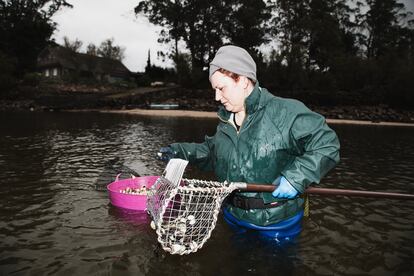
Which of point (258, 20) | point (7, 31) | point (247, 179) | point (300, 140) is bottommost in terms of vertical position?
point (247, 179)

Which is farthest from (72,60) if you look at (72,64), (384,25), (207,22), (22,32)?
(384,25)

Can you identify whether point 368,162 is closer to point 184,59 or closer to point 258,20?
point 184,59

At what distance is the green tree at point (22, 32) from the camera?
52.9m

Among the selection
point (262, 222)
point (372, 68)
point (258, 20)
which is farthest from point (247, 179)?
point (258, 20)

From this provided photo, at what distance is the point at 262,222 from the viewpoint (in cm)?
421

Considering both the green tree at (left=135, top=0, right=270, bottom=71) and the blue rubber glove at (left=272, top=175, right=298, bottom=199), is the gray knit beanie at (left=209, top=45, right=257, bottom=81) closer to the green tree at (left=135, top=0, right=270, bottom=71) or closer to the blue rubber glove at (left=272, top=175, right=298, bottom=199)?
the blue rubber glove at (left=272, top=175, right=298, bottom=199)

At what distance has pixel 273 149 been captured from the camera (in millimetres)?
3967

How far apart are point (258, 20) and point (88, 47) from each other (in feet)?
137

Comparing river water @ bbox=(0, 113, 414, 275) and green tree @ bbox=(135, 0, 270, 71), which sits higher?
green tree @ bbox=(135, 0, 270, 71)

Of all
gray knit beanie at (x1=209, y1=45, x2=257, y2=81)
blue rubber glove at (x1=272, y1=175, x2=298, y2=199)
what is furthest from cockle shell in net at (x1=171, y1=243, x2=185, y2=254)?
gray knit beanie at (x1=209, y1=45, x2=257, y2=81)

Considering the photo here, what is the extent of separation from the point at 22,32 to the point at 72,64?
17661mm

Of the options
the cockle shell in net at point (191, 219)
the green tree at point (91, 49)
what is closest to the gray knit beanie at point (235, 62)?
the cockle shell in net at point (191, 219)

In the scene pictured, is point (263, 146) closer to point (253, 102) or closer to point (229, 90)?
point (253, 102)

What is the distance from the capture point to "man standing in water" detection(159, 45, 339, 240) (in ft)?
12.3
